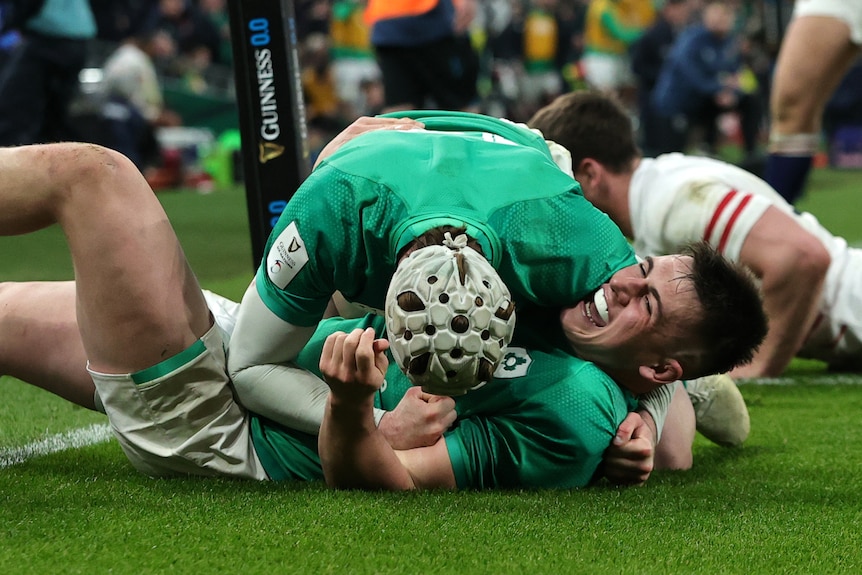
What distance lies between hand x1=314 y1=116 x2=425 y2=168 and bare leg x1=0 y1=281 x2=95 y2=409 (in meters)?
0.74

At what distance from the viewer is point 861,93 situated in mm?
18484

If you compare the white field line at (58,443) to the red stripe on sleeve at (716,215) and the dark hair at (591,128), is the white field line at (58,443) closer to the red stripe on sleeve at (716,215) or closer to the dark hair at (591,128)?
the dark hair at (591,128)

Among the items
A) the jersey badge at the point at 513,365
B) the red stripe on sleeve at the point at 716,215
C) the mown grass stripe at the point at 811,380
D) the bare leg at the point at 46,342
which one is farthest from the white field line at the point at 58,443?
the mown grass stripe at the point at 811,380

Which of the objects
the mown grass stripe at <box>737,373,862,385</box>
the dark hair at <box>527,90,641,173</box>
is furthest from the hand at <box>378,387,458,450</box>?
the mown grass stripe at <box>737,373,862,385</box>

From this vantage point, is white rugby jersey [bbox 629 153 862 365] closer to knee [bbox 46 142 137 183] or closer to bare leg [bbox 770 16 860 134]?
bare leg [bbox 770 16 860 134]

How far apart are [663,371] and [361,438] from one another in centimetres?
72

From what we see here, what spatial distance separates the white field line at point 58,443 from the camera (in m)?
3.17

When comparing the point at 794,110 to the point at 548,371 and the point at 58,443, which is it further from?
the point at 58,443

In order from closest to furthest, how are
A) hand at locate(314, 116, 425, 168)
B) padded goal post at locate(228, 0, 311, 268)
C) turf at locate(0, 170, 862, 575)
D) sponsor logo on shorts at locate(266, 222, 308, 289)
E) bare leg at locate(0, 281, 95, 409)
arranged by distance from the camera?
turf at locate(0, 170, 862, 575) < sponsor logo on shorts at locate(266, 222, 308, 289) < bare leg at locate(0, 281, 95, 409) < hand at locate(314, 116, 425, 168) < padded goal post at locate(228, 0, 311, 268)

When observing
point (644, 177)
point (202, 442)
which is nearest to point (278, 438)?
point (202, 442)

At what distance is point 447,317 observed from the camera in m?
2.28

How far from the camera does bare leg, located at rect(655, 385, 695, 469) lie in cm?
319

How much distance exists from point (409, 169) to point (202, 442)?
789 mm

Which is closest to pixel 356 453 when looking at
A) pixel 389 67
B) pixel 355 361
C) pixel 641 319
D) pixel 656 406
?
pixel 355 361
